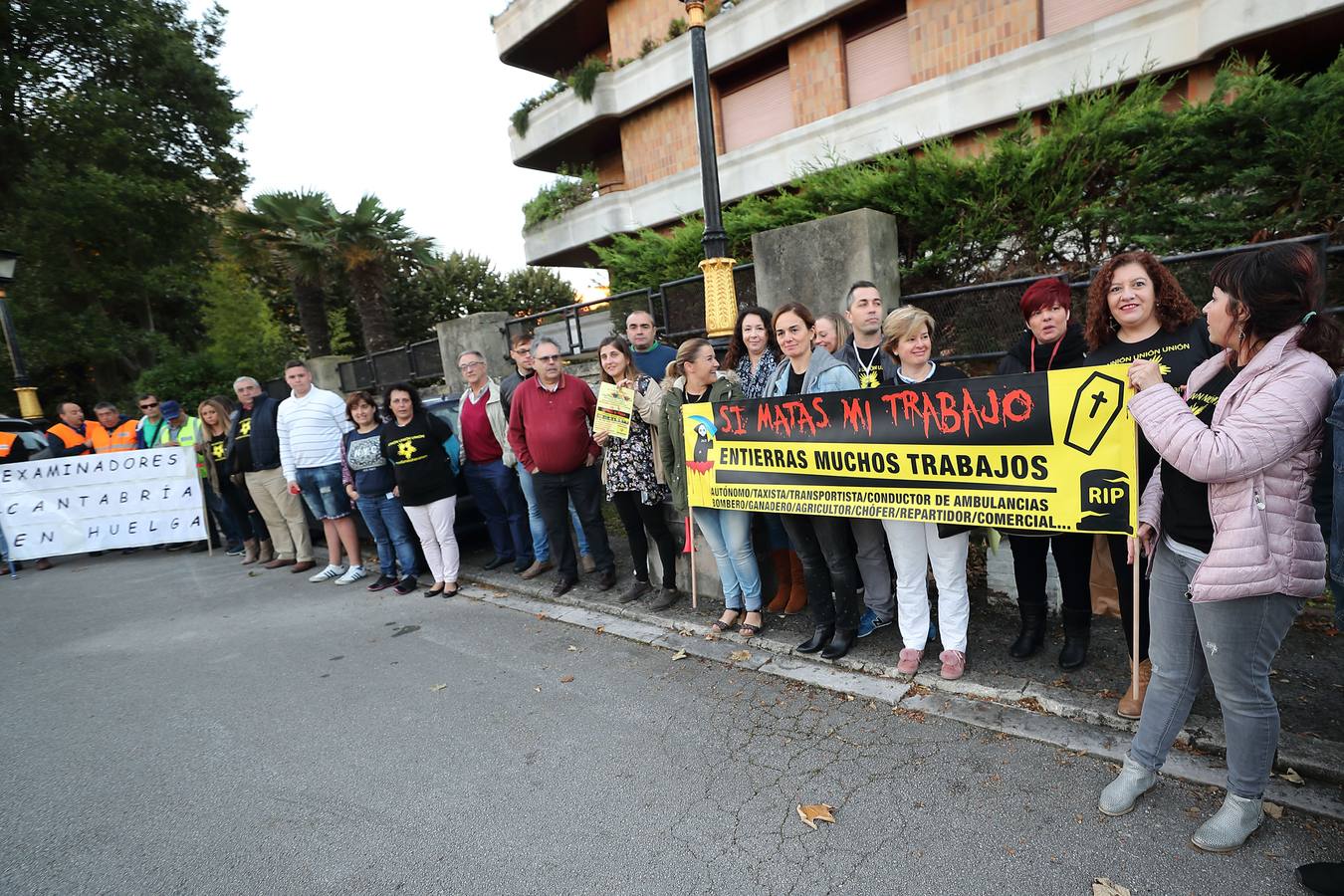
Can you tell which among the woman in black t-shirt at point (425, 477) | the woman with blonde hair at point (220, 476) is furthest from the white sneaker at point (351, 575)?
the woman with blonde hair at point (220, 476)

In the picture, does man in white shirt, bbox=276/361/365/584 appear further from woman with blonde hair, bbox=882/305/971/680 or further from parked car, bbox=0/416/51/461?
parked car, bbox=0/416/51/461

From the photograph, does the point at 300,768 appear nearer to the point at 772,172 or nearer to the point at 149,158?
the point at 772,172

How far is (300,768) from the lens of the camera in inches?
135

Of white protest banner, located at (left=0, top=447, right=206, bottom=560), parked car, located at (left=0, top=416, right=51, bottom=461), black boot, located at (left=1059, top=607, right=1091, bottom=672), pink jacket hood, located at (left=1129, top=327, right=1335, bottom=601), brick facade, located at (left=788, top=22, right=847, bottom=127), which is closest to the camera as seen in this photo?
pink jacket hood, located at (left=1129, top=327, right=1335, bottom=601)

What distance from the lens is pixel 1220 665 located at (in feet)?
7.48

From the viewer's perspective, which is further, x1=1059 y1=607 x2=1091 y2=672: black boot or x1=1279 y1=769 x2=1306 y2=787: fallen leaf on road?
x1=1059 y1=607 x2=1091 y2=672: black boot

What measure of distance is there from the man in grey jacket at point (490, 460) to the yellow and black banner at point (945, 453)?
2.63 m

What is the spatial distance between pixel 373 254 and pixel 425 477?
1363 cm

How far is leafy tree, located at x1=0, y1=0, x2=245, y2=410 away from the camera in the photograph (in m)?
17.5

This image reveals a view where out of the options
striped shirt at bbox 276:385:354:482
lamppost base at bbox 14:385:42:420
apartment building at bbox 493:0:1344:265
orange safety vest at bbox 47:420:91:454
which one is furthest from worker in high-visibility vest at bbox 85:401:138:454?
apartment building at bbox 493:0:1344:265

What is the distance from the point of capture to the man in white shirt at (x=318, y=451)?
692 centimetres

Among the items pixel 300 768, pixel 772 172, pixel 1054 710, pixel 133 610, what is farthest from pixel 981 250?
pixel 772 172

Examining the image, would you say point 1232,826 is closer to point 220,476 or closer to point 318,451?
point 318,451

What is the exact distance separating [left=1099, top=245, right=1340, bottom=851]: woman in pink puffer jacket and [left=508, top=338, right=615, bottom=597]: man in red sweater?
3873mm
